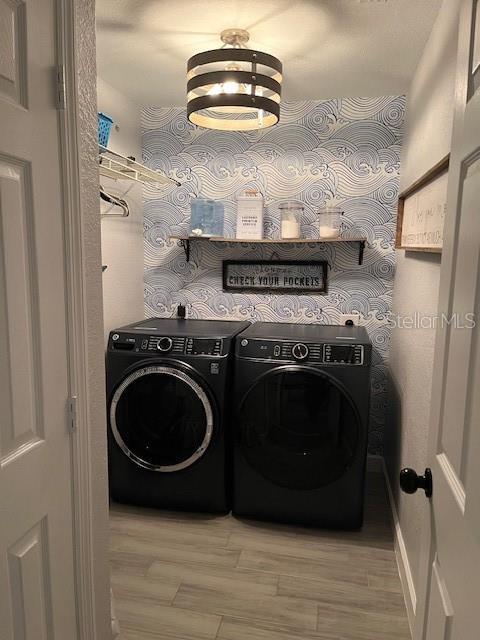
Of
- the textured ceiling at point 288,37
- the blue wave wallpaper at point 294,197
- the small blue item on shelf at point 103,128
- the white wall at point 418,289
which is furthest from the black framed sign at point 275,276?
the small blue item on shelf at point 103,128

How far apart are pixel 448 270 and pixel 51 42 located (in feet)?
3.40

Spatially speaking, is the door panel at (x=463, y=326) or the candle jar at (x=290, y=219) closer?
the door panel at (x=463, y=326)

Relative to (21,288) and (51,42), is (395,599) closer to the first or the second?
(21,288)

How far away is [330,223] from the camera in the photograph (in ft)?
9.34

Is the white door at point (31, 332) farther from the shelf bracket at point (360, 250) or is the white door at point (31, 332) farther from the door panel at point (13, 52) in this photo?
the shelf bracket at point (360, 250)

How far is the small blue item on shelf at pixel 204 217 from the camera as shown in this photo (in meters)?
3.02

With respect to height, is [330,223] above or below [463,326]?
above

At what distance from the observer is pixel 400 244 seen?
254 centimetres

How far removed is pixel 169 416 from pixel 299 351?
2.65ft

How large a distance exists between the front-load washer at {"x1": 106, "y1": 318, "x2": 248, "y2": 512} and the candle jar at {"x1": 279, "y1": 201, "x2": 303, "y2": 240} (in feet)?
2.43

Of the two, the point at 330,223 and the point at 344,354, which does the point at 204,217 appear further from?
the point at 344,354

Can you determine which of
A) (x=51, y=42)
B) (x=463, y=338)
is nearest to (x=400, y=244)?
(x=463, y=338)

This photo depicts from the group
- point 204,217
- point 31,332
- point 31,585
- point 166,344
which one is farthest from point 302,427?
point 31,332

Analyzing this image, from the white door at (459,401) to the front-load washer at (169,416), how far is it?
59.9 inches
